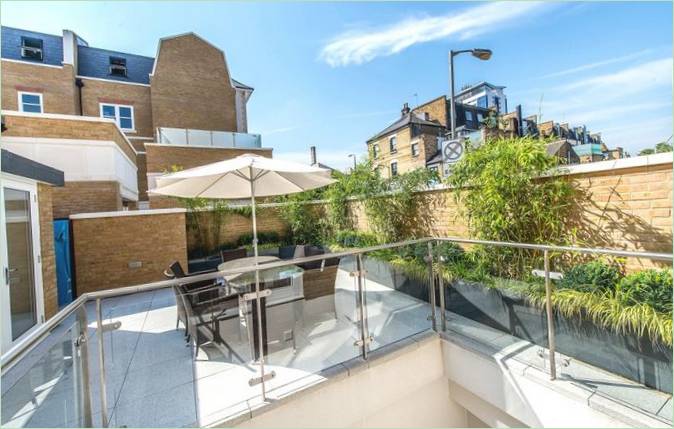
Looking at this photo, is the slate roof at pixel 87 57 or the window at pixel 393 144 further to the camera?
the window at pixel 393 144

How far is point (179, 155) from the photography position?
515 inches

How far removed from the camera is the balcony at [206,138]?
515 inches

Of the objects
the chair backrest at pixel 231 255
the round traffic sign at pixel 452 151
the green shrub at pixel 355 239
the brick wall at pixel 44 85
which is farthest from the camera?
the brick wall at pixel 44 85

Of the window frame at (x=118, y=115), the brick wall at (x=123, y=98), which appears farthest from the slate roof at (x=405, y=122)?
the window frame at (x=118, y=115)

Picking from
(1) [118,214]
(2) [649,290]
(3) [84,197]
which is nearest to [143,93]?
(3) [84,197]

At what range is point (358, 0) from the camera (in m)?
5.43

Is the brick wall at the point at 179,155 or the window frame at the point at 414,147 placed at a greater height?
the window frame at the point at 414,147

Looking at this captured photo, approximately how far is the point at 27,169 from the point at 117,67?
54.0ft

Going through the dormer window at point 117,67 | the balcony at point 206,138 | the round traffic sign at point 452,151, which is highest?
the dormer window at point 117,67

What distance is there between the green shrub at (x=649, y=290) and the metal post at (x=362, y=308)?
2.57m

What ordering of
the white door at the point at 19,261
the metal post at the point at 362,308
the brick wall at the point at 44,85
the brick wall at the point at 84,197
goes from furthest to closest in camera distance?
the brick wall at the point at 44,85 < the brick wall at the point at 84,197 < the white door at the point at 19,261 < the metal post at the point at 362,308

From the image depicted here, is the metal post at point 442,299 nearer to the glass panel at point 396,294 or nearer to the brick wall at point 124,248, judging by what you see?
the glass panel at point 396,294

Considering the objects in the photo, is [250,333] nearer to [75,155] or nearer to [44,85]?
[75,155]

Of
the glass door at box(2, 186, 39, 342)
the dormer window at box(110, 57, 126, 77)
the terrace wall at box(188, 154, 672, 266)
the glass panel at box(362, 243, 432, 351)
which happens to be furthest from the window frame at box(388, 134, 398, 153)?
the glass door at box(2, 186, 39, 342)
